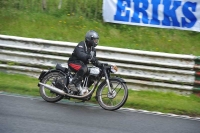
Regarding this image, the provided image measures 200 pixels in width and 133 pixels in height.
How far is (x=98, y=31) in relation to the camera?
14.9 m

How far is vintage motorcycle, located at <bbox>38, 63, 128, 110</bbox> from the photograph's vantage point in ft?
33.2

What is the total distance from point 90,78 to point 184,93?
268cm

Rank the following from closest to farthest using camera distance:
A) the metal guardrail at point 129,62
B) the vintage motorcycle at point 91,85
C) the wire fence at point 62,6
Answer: the vintage motorcycle at point 91,85 → the metal guardrail at point 129,62 → the wire fence at point 62,6

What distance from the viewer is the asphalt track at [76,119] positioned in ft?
26.1

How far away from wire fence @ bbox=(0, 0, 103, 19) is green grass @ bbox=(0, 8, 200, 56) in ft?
0.67

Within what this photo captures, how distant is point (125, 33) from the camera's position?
48.8 ft

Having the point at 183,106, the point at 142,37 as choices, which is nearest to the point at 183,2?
the point at 142,37

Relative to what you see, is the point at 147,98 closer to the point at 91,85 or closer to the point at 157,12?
the point at 91,85

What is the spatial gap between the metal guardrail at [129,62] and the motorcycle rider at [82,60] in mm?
1733

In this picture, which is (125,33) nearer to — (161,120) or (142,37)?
(142,37)

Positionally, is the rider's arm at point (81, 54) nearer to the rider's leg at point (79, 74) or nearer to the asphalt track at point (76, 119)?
the rider's leg at point (79, 74)

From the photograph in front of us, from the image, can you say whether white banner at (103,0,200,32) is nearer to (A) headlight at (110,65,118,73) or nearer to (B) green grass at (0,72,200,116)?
(B) green grass at (0,72,200,116)

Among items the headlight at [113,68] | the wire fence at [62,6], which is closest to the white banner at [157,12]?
the wire fence at [62,6]

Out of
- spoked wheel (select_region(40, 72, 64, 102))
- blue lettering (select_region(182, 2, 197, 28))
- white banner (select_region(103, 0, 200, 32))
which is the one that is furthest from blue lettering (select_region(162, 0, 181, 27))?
spoked wheel (select_region(40, 72, 64, 102))
